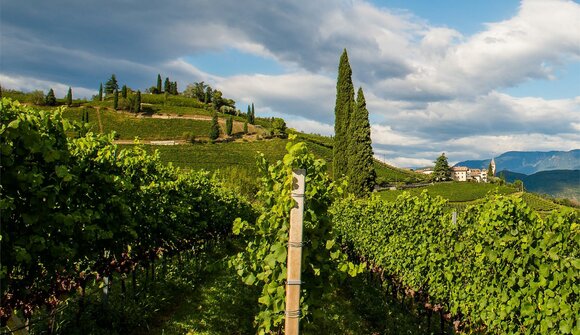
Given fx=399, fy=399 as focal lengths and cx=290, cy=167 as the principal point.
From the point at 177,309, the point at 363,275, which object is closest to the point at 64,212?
the point at 177,309

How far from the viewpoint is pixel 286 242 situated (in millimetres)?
5027

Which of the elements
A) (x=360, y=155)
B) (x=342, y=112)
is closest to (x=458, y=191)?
(x=342, y=112)

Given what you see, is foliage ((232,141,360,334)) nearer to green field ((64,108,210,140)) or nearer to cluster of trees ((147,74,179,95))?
green field ((64,108,210,140))

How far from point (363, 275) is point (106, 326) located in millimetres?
11293

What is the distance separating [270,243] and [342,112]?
42.8 m

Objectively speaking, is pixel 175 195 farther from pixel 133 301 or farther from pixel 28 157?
pixel 28 157

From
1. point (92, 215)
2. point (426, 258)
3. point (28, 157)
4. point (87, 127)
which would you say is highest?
point (87, 127)

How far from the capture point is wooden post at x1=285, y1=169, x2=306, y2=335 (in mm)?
4230

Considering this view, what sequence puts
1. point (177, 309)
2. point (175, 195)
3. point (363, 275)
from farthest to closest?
point (363, 275)
point (175, 195)
point (177, 309)

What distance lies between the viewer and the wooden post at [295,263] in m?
4.23

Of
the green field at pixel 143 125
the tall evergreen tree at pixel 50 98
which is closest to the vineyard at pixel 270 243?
the green field at pixel 143 125

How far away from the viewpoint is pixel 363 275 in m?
16.8

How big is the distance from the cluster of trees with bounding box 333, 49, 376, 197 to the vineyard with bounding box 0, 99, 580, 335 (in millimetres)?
31190

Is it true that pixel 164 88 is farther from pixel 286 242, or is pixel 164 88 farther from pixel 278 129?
pixel 286 242
